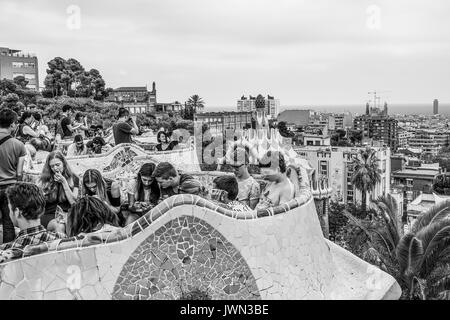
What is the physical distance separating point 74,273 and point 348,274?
10.8ft

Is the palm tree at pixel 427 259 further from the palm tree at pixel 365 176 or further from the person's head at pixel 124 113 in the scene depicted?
the palm tree at pixel 365 176

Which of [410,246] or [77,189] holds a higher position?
[77,189]

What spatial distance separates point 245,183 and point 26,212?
3243mm

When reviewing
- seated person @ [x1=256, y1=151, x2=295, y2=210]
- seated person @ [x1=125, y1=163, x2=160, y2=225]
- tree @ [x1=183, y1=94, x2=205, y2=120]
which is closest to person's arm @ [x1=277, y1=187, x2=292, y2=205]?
seated person @ [x1=256, y1=151, x2=295, y2=210]

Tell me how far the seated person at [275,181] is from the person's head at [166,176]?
1017 mm

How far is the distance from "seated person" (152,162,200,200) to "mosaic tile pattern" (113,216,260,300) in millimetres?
1014

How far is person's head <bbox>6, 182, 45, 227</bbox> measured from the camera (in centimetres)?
455

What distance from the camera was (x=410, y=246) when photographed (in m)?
13.9

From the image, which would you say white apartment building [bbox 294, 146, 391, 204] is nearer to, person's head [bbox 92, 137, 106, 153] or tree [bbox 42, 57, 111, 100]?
tree [bbox 42, 57, 111, 100]

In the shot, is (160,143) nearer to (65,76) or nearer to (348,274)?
(348,274)

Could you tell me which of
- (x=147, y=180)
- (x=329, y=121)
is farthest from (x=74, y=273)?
(x=329, y=121)

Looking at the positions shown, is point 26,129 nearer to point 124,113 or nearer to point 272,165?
point 124,113

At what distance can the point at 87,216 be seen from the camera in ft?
16.3

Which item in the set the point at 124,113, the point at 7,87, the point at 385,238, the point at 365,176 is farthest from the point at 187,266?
the point at 7,87
